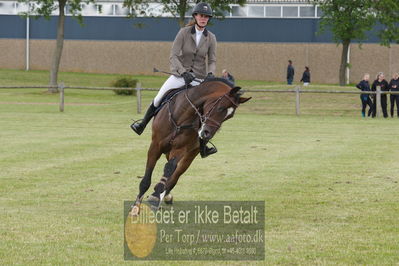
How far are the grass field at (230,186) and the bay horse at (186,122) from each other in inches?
28.9

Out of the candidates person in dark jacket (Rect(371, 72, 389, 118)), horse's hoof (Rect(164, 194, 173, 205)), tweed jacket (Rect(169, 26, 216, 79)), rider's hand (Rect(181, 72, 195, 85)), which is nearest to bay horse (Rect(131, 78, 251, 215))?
rider's hand (Rect(181, 72, 195, 85))

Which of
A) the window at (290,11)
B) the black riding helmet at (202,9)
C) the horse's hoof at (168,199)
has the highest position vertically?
the window at (290,11)

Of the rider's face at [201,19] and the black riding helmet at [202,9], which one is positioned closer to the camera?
the black riding helmet at [202,9]

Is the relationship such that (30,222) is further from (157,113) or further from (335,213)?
(335,213)

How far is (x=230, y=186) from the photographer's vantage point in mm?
12672

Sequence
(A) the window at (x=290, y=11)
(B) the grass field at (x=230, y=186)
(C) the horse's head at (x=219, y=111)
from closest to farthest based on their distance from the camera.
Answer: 1. (B) the grass field at (x=230, y=186)
2. (C) the horse's head at (x=219, y=111)
3. (A) the window at (x=290, y=11)

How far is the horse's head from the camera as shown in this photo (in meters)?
9.43

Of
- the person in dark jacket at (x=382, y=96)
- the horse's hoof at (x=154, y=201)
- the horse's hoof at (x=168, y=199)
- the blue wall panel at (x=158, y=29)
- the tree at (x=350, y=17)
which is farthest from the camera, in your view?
the blue wall panel at (x=158, y=29)

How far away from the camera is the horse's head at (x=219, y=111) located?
943 cm

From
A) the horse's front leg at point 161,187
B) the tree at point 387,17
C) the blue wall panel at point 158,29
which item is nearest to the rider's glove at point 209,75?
the horse's front leg at point 161,187

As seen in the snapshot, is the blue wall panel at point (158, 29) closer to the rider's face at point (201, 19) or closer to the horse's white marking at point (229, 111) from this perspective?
the rider's face at point (201, 19)

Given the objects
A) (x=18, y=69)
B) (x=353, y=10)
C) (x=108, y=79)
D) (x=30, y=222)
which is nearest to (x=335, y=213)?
(x=30, y=222)

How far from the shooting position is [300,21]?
62969 mm

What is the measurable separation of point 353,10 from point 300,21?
1317 cm
